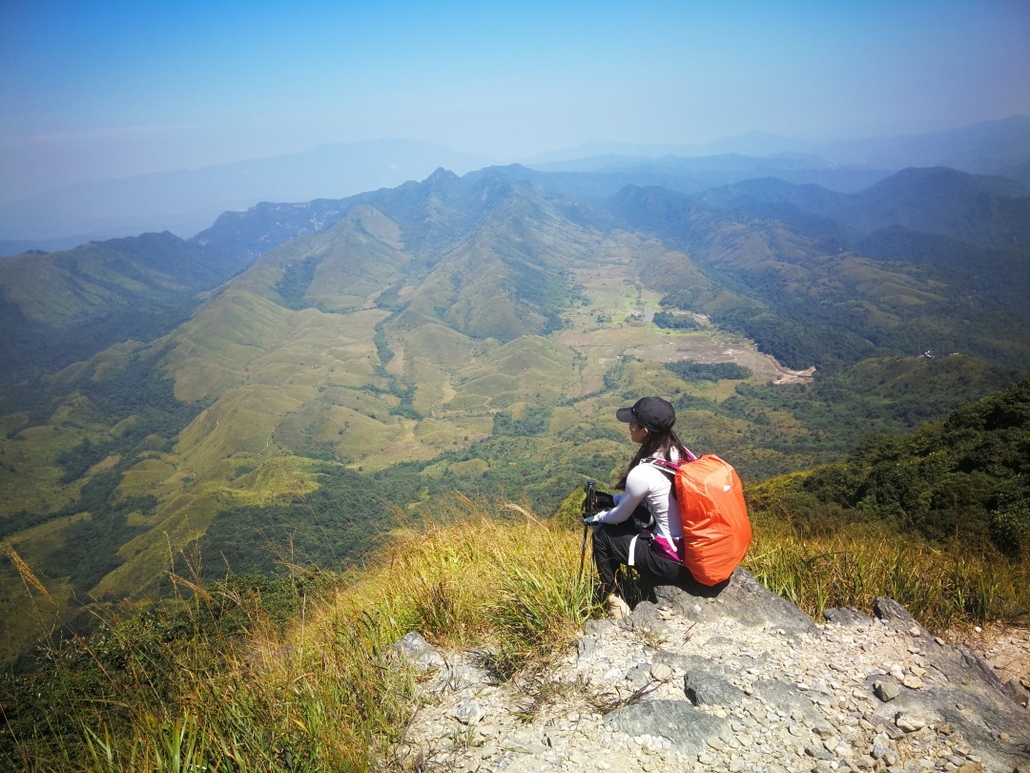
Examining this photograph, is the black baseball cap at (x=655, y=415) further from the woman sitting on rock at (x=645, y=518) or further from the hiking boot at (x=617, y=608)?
the hiking boot at (x=617, y=608)

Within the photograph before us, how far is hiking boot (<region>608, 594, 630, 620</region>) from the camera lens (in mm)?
3718

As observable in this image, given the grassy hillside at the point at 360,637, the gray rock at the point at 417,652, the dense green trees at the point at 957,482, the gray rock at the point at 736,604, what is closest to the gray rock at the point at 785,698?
the gray rock at the point at 736,604

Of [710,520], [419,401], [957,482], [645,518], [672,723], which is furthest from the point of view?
[419,401]

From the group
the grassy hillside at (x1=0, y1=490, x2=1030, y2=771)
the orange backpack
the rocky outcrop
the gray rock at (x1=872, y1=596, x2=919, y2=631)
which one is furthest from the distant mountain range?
the gray rock at (x1=872, y1=596, x2=919, y2=631)

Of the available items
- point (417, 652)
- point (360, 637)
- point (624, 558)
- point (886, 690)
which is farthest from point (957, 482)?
point (360, 637)

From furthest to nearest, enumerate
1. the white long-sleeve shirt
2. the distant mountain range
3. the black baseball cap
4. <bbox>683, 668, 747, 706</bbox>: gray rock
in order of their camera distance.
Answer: the distant mountain range
the black baseball cap
the white long-sleeve shirt
<bbox>683, 668, 747, 706</bbox>: gray rock

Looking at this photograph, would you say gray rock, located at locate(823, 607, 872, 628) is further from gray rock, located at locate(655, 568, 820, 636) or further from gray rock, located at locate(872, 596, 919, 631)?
gray rock, located at locate(655, 568, 820, 636)

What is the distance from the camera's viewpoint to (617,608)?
3.76 m

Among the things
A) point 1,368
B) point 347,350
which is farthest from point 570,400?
point 1,368

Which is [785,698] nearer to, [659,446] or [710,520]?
[710,520]

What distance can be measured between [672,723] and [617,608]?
3.59 ft

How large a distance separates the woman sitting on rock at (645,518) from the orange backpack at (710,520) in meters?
0.16

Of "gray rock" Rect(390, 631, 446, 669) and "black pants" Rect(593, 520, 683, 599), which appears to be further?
"black pants" Rect(593, 520, 683, 599)

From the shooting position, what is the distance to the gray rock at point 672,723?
102 inches
